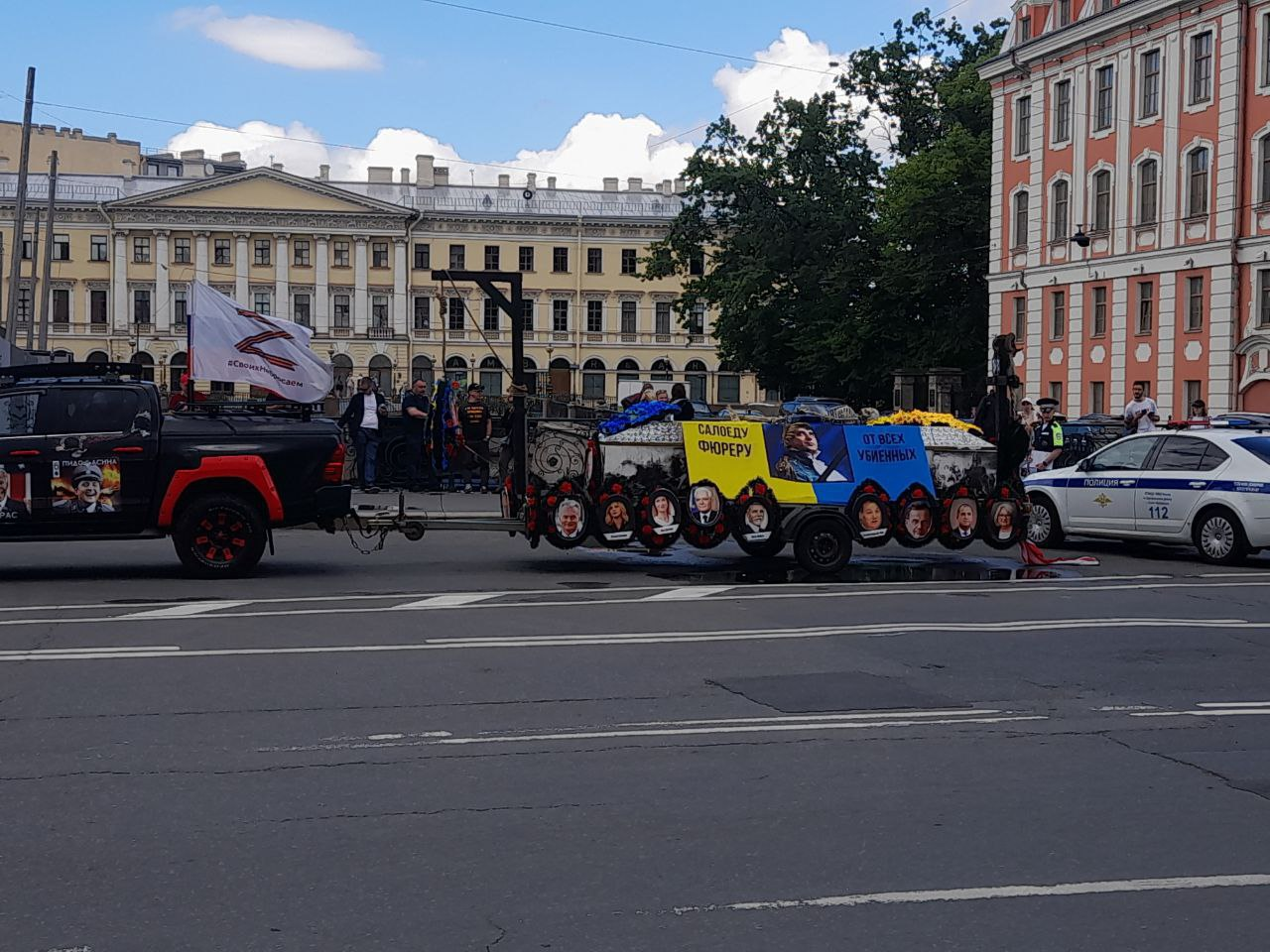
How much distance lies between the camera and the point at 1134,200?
173 feet

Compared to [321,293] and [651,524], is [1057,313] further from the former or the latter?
[321,293]

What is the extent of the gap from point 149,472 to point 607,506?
14.2 feet

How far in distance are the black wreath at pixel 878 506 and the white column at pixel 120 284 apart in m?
97.1

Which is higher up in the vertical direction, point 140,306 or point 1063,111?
point 1063,111

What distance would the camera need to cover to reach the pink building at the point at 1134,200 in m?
48.1

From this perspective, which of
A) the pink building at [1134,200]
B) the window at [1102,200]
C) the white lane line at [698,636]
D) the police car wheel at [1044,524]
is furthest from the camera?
the window at [1102,200]

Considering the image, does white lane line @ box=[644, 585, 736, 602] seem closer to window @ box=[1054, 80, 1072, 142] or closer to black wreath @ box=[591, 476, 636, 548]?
black wreath @ box=[591, 476, 636, 548]

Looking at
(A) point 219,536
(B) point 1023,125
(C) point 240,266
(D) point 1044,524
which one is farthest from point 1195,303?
(C) point 240,266

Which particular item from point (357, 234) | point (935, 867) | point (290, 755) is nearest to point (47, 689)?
point (290, 755)

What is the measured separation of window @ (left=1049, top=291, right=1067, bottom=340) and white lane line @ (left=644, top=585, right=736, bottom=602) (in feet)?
145

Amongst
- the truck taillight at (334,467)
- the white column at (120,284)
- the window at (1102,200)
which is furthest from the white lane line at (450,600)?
the white column at (120,284)

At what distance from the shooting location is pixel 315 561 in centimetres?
1758

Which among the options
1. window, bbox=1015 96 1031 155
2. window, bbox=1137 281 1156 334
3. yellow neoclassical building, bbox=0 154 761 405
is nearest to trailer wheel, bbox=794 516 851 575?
window, bbox=1137 281 1156 334

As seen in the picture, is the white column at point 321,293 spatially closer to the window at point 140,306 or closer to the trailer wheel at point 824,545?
the window at point 140,306
